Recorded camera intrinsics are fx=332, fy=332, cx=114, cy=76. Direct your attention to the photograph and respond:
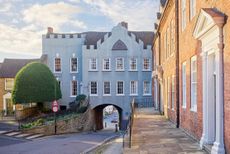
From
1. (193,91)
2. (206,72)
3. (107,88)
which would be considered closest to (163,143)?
(193,91)

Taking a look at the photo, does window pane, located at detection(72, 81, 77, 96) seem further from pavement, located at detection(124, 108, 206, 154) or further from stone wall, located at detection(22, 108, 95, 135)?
pavement, located at detection(124, 108, 206, 154)

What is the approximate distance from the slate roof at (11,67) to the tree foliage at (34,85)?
8130 millimetres

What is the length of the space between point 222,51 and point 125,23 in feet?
113

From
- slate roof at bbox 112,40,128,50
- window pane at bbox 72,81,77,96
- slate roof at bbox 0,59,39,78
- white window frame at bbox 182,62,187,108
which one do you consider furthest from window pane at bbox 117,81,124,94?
white window frame at bbox 182,62,187,108

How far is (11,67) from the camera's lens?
4453 cm

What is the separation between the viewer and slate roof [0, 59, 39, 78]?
43250 mm

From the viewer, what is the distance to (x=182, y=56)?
14594 mm

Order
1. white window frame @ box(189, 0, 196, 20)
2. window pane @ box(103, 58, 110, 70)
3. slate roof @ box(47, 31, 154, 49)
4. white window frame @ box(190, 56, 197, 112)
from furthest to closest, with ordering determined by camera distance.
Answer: slate roof @ box(47, 31, 154, 49)
window pane @ box(103, 58, 110, 70)
white window frame @ box(189, 0, 196, 20)
white window frame @ box(190, 56, 197, 112)

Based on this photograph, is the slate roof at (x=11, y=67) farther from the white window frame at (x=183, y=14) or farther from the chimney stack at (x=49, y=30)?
the white window frame at (x=183, y=14)

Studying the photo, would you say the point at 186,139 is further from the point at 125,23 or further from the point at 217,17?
the point at 125,23

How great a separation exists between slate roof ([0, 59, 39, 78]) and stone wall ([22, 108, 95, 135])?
42.8 ft

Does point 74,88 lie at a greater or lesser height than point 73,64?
lesser

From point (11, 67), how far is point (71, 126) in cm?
1700

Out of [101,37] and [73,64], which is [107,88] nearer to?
[73,64]
